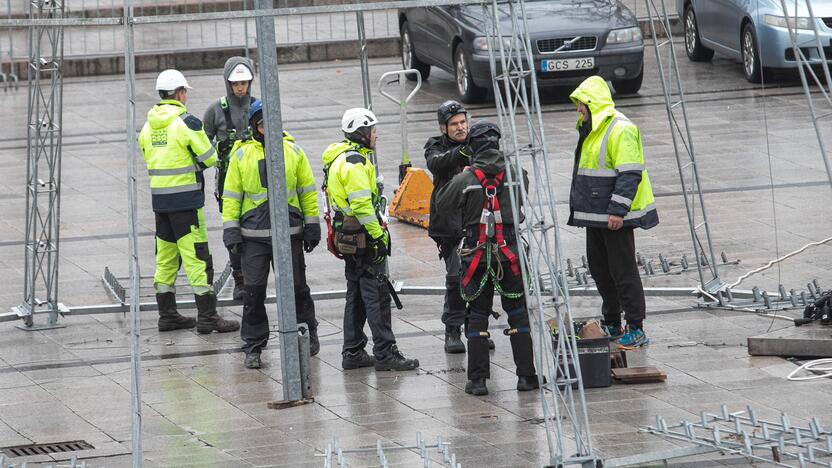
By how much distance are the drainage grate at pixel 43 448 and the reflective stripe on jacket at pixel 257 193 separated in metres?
2.11

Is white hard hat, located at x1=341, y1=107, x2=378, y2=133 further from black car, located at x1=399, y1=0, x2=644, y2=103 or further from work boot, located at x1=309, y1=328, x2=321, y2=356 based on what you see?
black car, located at x1=399, y1=0, x2=644, y2=103

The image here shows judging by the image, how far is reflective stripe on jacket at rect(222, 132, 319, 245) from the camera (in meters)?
10.4

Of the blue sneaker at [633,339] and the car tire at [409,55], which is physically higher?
the car tire at [409,55]

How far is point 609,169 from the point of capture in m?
10.4

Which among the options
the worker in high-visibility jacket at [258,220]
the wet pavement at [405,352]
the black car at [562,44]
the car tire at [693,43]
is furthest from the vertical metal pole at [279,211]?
the car tire at [693,43]

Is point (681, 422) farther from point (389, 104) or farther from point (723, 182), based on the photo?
point (389, 104)

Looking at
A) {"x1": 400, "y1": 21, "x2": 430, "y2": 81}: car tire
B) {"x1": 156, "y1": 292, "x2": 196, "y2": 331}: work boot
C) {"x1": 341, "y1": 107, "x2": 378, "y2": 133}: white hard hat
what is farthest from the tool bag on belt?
{"x1": 400, "y1": 21, "x2": 430, "y2": 81}: car tire

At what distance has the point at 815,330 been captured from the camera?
10234mm

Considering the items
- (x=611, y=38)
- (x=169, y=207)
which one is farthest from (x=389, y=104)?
(x=169, y=207)

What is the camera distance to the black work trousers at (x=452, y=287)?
33.8ft

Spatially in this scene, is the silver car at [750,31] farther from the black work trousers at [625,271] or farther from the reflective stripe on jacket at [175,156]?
the reflective stripe on jacket at [175,156]

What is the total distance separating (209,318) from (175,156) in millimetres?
1296

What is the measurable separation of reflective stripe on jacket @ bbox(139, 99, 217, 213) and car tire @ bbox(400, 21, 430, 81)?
443 inches

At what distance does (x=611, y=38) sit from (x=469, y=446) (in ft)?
39.7
